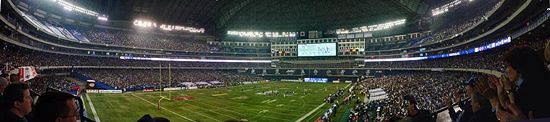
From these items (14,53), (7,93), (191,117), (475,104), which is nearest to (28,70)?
(191,117)

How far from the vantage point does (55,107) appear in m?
3.18

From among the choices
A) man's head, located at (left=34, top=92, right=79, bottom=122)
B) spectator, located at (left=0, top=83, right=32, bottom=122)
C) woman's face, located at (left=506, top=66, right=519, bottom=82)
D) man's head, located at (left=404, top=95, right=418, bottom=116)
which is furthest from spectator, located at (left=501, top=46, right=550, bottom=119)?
spectator, located at (left=0, top=83, right=32, bottom=122)

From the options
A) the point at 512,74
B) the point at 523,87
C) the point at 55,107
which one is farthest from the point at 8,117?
the point at 512,74

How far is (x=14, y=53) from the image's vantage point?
133 ft

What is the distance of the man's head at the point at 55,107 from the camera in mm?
3152

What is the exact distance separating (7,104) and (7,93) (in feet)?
0.79

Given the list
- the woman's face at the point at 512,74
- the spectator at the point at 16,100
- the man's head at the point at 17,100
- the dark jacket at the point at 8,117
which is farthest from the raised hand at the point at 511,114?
the man's head at the point at 17,100

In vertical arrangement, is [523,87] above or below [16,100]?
above

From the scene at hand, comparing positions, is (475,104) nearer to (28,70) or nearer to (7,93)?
(7,93)

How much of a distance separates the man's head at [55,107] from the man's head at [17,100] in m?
1.17

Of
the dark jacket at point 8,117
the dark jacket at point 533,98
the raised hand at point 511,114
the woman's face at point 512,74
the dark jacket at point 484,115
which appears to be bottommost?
the dark jacket at point 484,115

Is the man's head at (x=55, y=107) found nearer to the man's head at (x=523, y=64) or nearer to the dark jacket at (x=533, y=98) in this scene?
the dark jacket at (x=533, y=98)

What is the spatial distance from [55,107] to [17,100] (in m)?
1.37

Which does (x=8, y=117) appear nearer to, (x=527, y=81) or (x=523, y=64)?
(x=527, y=81)
